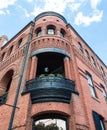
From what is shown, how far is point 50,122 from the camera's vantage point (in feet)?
27.2

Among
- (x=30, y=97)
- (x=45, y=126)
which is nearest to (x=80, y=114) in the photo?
(x=45, y=126)

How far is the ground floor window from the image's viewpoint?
8078 mm

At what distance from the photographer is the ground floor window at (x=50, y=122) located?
8078 millimetres

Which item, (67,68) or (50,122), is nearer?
(50,122)

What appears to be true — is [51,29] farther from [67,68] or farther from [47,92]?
[47,92]

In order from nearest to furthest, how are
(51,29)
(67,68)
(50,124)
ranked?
(50,124) → (67,68) → (51,29)

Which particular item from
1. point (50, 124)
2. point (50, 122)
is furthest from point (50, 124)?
point (50, 122)

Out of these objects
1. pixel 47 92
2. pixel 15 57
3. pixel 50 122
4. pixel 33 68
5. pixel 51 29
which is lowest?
pixel 50 122

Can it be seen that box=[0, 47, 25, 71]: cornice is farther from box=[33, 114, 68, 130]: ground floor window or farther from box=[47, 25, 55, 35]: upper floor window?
box=[33, 114, 68, 130]: ground floor window

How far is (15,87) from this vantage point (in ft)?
34.6

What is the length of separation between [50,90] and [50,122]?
1.75 meters

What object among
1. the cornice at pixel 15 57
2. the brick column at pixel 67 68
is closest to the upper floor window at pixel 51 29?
the cornice at pixel 15 57

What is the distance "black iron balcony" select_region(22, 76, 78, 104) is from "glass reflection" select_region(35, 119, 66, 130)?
111 cm

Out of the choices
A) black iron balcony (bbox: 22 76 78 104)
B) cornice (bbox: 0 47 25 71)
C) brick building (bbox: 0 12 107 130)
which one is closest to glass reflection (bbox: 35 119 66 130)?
brick building (bbox: 0 12 107 130)
